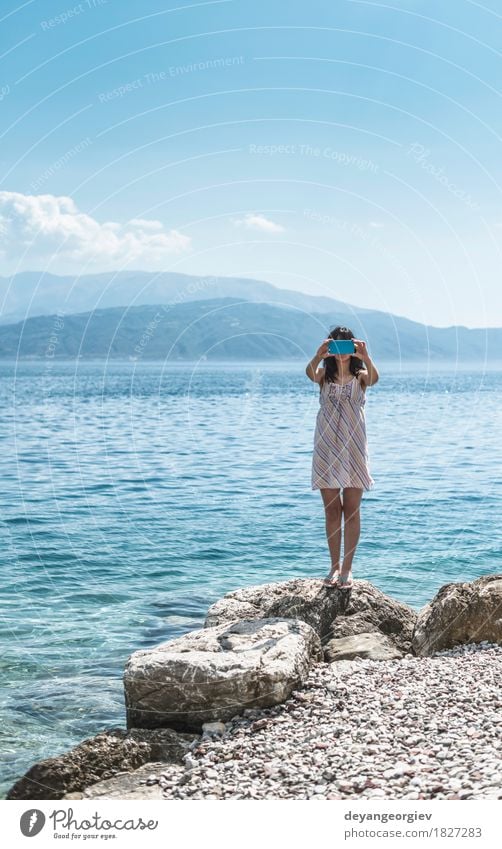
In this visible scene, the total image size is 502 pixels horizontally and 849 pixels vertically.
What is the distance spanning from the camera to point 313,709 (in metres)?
7.34

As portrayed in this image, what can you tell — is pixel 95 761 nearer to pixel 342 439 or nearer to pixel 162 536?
pixel 342 439

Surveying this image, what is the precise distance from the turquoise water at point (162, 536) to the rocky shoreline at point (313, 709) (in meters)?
1.27

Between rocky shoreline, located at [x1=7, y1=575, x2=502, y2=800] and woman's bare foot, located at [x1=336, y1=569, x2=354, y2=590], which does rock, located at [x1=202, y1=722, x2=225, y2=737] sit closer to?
rocky shoreline, located at [x1=7, y1=575, x2=502, y2=800]

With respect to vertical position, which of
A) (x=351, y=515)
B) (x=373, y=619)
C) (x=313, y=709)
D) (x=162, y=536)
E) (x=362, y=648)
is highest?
(x=351, y=515)

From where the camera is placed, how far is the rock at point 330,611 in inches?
360

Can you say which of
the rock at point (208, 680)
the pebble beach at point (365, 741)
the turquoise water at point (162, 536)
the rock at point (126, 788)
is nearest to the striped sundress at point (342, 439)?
the rock at point (208, 680)

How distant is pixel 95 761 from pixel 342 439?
13.2ft

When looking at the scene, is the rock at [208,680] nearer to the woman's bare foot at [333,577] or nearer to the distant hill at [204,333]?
the woman's bare foot at [333,577]

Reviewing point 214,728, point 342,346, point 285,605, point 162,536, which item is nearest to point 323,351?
point 342,346

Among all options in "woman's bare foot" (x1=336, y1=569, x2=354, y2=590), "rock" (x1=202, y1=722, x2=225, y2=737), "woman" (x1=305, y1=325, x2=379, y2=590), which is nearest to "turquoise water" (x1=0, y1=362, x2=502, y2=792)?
"rock" (x1=202, y1=722, x2=225, y2=737)

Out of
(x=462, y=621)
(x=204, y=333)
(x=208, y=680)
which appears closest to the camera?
(x=208, y=680)

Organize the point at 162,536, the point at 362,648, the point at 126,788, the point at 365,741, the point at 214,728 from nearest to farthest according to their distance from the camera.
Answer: the point at 365,741
the point at 126,788
the point at 214,728
the point at 362,648
the point at 162,536

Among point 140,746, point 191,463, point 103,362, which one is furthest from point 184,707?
point 103,362

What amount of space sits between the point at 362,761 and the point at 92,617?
6.75 m
